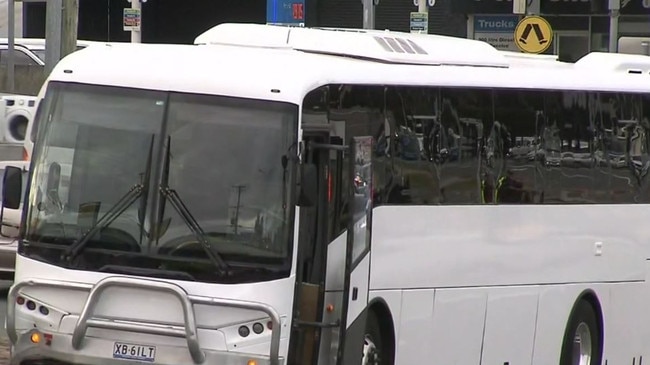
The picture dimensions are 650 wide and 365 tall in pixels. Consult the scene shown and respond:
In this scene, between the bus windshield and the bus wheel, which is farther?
the bus wheel

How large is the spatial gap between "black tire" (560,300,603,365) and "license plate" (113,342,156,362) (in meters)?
4.72

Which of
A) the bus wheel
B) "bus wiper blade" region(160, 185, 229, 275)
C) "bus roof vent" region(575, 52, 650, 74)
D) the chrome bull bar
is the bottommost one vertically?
the bus wheel

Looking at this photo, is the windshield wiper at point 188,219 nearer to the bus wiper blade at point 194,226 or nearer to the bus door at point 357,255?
the bus wiper blade at point 194,226

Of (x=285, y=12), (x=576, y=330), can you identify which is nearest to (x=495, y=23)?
(x=285, y=12)

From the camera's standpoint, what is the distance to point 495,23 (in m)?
37.2

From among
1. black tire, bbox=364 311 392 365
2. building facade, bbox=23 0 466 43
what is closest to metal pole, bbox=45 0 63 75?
black tire, bbox=364 311 392 365

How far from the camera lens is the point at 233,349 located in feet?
29.7

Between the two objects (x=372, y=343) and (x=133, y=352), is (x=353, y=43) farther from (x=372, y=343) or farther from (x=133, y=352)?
(x=133, y=352)

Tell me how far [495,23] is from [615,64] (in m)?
23.4

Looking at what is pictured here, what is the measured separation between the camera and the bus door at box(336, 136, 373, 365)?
9.67m

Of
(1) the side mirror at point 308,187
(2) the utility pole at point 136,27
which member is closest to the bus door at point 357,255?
(1) the side mirror at point 308,187

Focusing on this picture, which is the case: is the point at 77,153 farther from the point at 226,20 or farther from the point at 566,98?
the point at 226,20

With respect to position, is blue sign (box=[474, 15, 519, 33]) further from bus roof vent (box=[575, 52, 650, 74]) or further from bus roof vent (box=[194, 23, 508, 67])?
bus roof vent (box=[194, 23, 508, 67])

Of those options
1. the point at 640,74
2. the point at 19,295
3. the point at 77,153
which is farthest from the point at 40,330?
the point at 640,74
